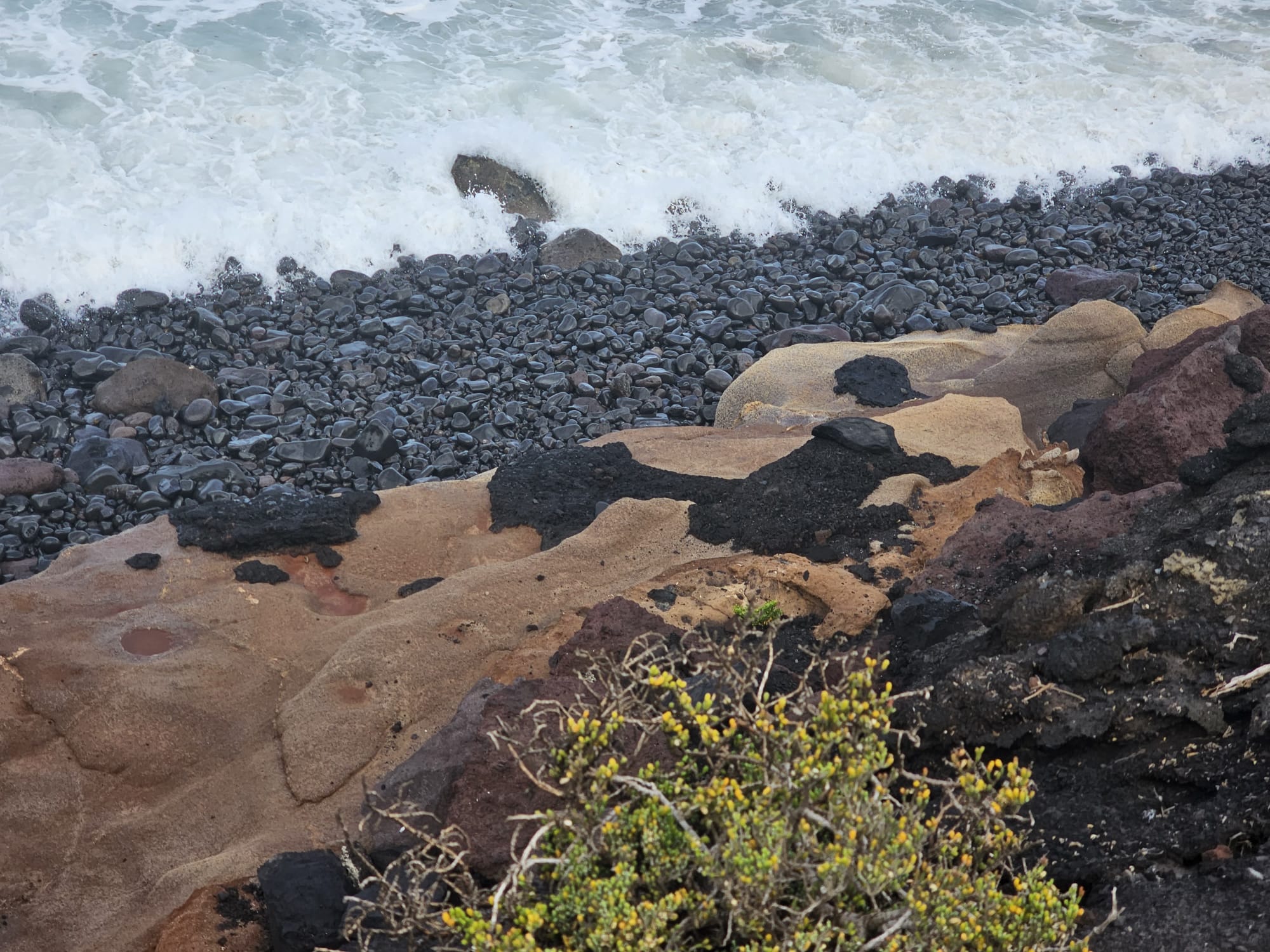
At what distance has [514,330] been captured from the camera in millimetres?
10328

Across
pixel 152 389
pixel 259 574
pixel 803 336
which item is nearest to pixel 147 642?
pixel 259 574

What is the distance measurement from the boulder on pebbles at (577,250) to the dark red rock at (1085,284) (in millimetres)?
4359

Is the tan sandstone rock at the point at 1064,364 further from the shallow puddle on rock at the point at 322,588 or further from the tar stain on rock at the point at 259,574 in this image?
the tar stain on rock at the point at 259,574

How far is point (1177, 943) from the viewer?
9.32 feet

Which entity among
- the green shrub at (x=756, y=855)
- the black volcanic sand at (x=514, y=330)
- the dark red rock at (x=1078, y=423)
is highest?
the green shrub at (x=756, y=855)

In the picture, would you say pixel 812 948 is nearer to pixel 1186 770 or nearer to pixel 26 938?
pixel 1186 770

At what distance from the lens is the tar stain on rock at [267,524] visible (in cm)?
605

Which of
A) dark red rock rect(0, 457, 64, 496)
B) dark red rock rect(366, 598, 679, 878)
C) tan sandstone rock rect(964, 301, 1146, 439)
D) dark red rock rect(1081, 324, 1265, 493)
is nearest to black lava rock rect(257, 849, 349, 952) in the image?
dark red rock rect(366, 598, 679, 878)

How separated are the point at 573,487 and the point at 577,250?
538 centimetres

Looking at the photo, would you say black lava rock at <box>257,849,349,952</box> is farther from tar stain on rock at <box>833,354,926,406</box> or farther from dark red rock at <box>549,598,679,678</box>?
tar stain on rock at <box>833,354,926,406</box>

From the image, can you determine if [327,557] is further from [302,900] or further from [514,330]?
[514,330]

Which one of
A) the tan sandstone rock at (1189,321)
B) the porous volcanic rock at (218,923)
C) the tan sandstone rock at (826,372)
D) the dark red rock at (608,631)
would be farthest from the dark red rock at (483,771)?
the tan sandstone rock at (1189,321)

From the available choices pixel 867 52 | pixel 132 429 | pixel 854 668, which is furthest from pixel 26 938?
pixel 867 52

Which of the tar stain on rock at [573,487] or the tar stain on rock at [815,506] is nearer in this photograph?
the tar stain on rock at [815,506]
